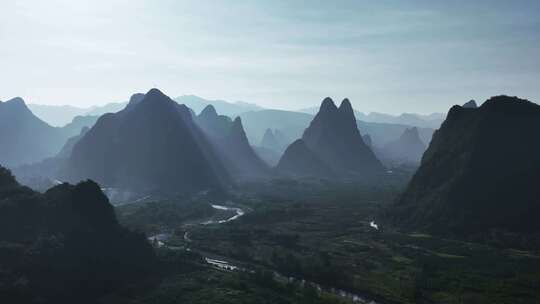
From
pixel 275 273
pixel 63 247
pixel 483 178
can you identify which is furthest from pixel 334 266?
pixel 483 178

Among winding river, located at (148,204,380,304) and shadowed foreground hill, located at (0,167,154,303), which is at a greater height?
shadowed foreground hill, located at (0,167,154,303)

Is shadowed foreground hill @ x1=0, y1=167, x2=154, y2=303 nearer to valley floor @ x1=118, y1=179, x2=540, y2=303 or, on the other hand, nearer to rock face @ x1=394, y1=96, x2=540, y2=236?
valley floor @ x1=118, y1=179, x2=540, y2=303

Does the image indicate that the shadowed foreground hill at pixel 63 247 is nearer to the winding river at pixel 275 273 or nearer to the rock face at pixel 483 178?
the winding river at pixel 275 273

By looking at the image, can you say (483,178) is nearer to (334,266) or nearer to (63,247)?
(334,266)

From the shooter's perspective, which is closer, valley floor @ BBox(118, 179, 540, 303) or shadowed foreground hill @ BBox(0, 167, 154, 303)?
shadowed foreground hill @ BBox(0, 167, 154, 303)

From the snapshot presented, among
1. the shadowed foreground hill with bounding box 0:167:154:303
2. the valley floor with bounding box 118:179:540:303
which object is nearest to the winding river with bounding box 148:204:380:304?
the valley floor with bounding box 118:179:540:303

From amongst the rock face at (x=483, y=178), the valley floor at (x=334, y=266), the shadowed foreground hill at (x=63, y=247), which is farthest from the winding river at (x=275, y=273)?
the rock face at (x=483, y=178)
